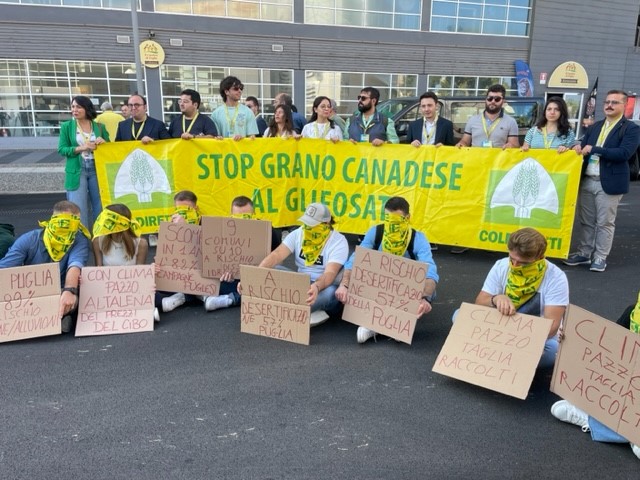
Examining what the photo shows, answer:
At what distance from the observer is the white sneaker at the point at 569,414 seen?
2846 mm

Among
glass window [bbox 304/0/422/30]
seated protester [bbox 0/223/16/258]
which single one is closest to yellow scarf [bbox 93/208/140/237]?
seated protester [bbox 0/223/16/258]

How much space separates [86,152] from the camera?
5762 mm

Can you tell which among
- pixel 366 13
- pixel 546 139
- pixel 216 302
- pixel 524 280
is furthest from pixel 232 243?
pixel 366 13

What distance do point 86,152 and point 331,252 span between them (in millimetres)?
3312

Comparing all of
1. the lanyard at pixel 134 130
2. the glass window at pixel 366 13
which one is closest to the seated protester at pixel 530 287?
the lanyard at pixel 134 130

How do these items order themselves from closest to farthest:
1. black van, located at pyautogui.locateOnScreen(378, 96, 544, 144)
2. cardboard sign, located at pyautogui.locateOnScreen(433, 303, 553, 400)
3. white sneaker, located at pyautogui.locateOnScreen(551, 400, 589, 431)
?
1. white sneaker, located at pyautogui.locateOnScreen(551, 400, 589, 431)
2. cardboard sign, located at pyautogui.locateOnScreen(433, 303, 553, 400)
3. black van, located at pyautogui.locateOnScreen(378, 96, 544, 144)

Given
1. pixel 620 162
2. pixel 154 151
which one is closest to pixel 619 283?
pixel 620 162

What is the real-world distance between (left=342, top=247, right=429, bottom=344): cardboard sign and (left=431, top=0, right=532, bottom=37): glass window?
2159 centimetres

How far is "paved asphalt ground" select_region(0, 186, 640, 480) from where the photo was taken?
8.32 feet

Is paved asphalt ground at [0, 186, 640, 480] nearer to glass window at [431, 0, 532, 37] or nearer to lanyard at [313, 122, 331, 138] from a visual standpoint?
lanyard at [313, 122, 331, 138]

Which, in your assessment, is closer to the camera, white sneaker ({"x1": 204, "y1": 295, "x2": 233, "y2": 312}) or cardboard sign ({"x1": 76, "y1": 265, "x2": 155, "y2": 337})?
cardboard sign ({"x1": 76, "y1": 265, "x2": 155, "y2": 337})

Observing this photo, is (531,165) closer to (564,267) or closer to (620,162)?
A: (620,162)

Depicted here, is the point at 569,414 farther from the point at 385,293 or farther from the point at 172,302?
the point at 172,302

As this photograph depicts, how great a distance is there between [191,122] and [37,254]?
2.69 m
